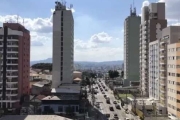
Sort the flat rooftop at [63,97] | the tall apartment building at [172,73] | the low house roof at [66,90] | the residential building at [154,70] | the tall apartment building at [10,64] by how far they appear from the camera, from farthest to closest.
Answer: the low house roof at [66,90] < the residential building at [154,70] < the tall apartment building at [10,64] < the flat rooftop at [63,97] < the tall apartment building at [172,73]

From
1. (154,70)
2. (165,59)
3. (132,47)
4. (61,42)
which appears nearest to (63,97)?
(61,42)

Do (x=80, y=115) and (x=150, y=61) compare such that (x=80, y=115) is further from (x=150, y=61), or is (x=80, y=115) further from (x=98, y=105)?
(x=150, y=61)

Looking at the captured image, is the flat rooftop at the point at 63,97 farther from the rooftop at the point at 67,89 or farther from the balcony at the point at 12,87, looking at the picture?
the balcony at the point at 12,87

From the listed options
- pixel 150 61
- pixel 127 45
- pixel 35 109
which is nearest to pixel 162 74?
pixel 150 61

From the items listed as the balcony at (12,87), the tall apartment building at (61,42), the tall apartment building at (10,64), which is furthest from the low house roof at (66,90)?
the balcony at (12,87)

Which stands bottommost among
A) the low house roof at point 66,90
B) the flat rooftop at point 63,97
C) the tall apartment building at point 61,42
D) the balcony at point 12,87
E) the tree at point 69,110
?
the tree at point 69,110

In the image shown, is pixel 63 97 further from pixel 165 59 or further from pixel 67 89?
pixel 165 59
